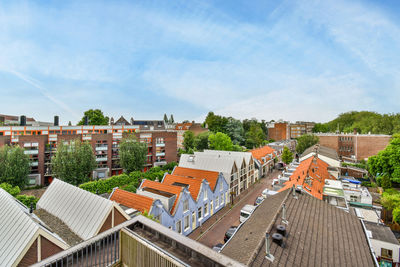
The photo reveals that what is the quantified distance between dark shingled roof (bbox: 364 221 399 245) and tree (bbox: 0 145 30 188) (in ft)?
115

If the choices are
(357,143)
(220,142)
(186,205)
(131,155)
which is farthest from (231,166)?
(357,143)

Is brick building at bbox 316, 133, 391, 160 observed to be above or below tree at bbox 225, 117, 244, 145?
below

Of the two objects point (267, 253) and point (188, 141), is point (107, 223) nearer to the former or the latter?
point (267, 253)

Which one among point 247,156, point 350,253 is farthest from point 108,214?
point 247,156

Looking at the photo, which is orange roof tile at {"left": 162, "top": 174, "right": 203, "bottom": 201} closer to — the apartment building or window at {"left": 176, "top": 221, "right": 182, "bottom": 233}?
window at {"left": 176, "top": 221, "right": 182, "bottom": 233}

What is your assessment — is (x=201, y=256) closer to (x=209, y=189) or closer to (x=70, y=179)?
(x=209, y=189)

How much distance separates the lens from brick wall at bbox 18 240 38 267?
696cm

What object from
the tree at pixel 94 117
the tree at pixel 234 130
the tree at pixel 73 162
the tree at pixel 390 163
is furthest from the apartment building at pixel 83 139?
the tree at pixel 390 163

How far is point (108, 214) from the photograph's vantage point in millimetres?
9875

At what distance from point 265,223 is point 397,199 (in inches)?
658

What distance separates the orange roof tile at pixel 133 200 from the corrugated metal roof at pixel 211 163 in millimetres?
12659

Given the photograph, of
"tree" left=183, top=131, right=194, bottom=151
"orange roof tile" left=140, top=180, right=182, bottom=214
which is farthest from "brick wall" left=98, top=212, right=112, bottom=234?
"tree" left=183, top=131, right=194, bottom=151

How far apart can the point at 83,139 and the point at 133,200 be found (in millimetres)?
24381

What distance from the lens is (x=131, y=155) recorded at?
27828 millimetres
